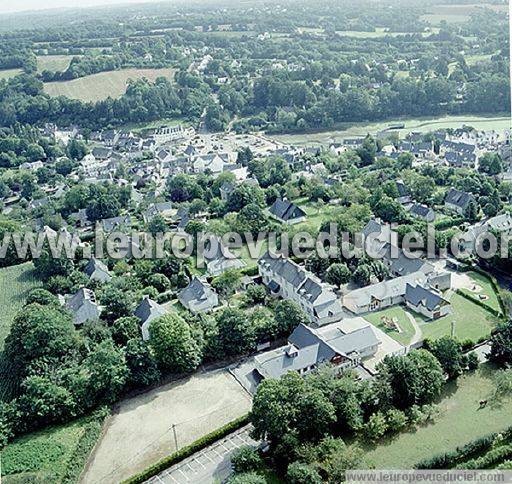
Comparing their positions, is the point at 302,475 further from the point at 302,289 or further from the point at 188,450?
the point at 302,289

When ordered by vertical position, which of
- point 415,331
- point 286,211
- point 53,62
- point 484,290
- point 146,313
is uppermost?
point 53,62

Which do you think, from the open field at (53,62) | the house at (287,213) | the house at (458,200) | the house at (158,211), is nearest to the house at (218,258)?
the house at (287,213)

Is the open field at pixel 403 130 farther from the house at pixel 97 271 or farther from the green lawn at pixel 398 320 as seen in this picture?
the green lawn at pixel 398 320

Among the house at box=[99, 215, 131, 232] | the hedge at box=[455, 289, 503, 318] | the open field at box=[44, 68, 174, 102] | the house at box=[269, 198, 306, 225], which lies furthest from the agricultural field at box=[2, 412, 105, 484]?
the open field at box=[44, 68, 174, 102]

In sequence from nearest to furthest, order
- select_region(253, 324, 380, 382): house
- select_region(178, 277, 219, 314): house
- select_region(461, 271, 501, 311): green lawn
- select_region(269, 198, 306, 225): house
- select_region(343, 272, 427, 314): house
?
1. select_region(253, 324, 380, 382): house
2. select_region(461, 271, 501, 311): green lawn
3. select_region(343, 272, 427, 314): house
4. select_region(178, 277, 219, 314): house
5. select_region(269, 198, 306, 225): house

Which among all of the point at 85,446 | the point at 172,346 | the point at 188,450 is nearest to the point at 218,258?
the point at 172,346

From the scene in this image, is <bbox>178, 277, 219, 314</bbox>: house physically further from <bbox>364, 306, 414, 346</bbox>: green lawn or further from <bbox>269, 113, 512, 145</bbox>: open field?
<bbox>269, 113, 512, 145</bbox>: open field

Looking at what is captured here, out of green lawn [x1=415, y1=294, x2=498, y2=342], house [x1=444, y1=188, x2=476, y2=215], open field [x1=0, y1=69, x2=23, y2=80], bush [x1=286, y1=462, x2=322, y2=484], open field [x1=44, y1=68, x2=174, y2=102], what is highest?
open field [x1=0, y1=69, x2=23, y2=80]
